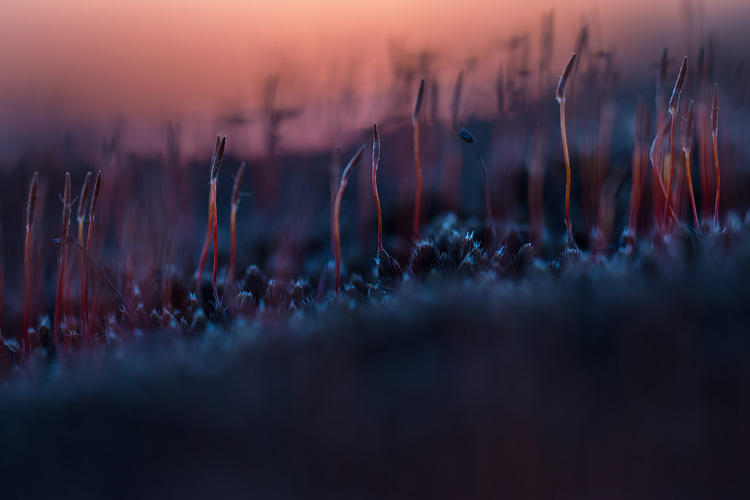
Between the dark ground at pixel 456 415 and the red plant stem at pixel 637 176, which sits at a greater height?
the red plant stem at pixel 637 176

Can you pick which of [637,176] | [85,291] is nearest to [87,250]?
[85,291]

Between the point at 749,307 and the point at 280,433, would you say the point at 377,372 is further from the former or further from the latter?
the point at 749,307

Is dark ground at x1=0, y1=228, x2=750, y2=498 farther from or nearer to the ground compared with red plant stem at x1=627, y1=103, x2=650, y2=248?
nearer to the ground

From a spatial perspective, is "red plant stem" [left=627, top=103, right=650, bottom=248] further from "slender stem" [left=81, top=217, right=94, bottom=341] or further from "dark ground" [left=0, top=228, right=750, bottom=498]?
"slender stem" [left=81, top=217, right=94, bottom=341]

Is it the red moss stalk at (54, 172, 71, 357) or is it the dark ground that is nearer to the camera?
the dark ground

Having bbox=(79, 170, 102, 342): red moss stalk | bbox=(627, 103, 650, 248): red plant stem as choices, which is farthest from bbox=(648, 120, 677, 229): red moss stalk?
bbox=(79, 170, 102, 342): red moss stalk

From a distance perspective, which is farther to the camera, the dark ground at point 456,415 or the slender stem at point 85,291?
the slender stem at point 85,291

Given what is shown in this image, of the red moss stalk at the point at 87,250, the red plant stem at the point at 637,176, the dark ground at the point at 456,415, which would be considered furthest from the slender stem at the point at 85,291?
the red plant stem at the point at 637,176

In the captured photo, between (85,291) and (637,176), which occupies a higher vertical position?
(637,176)

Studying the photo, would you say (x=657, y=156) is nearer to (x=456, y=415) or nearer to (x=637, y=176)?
(x=637, y=176)

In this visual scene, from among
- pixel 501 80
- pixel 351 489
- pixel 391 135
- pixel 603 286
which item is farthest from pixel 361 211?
pixel 351 489

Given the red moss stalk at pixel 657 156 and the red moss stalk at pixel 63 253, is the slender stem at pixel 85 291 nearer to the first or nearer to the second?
the red moss stalk at pixel 63 253
